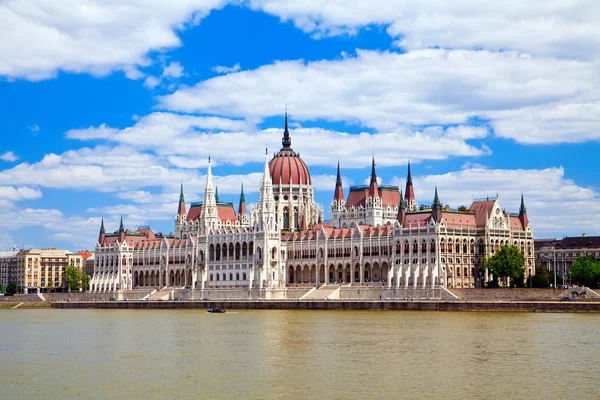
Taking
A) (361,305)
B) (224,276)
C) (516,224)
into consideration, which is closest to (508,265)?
(516,224)

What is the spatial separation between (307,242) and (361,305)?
30505 mm

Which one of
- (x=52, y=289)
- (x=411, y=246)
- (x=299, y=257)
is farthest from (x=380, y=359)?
(x=52, y=289)

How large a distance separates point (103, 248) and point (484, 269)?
7760cm

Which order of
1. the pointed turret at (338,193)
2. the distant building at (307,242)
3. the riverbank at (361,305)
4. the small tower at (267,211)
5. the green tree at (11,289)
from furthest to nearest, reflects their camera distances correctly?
1. the green tree at (11,289)
2. the pointed turret at (338,193)
3. the small tower at (267,211)
4. the distant building at (307,242)
5. the riverbank at (361,305)

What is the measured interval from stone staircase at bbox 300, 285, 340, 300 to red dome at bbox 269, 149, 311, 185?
31334 mm

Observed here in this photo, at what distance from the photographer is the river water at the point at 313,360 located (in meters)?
47.5

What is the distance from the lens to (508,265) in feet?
386

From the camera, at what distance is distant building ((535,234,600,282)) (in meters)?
155

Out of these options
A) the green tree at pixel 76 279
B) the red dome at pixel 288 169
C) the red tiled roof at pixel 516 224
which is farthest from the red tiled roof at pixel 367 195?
the green tree at pixel 76 279

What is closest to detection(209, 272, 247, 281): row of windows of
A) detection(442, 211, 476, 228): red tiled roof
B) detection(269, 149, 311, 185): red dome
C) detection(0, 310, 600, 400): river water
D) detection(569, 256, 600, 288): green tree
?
detection(269, 149, 311, 185): red dome

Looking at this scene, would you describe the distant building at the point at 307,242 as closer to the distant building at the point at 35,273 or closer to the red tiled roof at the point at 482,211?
the red tiled roof at the point at 482,211

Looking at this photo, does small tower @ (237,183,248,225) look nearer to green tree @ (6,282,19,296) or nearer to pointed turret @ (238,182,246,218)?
pointed turret @ (238,182,246,218)

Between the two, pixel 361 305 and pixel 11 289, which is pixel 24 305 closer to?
pixel 11 289

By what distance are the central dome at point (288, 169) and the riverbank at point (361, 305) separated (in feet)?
116
